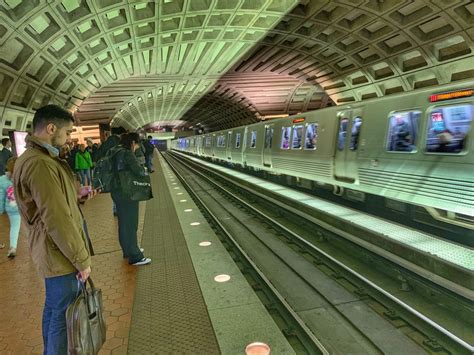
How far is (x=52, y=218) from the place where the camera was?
2.34 m

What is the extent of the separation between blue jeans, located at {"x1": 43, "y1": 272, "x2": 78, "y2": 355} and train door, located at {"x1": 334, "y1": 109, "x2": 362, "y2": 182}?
7.71 metres

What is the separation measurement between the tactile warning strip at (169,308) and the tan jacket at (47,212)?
152 cm

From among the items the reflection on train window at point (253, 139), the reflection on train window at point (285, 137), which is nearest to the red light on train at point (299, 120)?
the reflection on train window at point (285, 137)

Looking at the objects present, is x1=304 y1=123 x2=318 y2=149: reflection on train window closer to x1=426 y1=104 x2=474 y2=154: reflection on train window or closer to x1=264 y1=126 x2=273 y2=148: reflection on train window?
x1=264 y1=126 x2=273 y2=148: reflection on train window

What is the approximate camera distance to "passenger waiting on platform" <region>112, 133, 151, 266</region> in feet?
17.8

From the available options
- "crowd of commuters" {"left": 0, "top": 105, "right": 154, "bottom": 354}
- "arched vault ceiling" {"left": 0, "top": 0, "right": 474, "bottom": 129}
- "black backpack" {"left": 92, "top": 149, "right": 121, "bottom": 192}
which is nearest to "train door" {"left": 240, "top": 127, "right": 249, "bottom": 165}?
"arched vault ceiling" {"left": 0, "top": 0, "right": 474, "bottom": 129}

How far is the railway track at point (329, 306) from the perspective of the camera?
368cm

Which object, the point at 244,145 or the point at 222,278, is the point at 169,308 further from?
the point at 244,145

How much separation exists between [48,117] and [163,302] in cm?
285

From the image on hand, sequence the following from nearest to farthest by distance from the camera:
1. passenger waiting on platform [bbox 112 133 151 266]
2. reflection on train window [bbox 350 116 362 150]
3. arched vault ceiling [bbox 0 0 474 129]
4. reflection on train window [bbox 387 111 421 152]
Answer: passenger waiting on platform [bbox 112 133 151 266] → reflection on train window [bbox 387 111 421 152] → reflection on train window [bbox 350 116 362 150] → arched vault ceiling [bbox 0 0 474 129]

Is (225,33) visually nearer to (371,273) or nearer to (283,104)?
(371,273)

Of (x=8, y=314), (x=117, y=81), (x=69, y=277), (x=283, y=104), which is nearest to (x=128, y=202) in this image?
(x=8, y=314)

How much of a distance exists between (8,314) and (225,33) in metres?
19.7

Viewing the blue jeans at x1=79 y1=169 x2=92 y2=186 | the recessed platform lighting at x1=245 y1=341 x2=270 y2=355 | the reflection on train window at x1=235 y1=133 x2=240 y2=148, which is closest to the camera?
the recessed platform lighting at x1=245 y1=341 x2=270 y2=355
